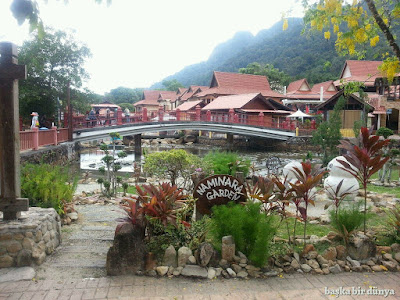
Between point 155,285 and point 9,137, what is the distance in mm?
2026

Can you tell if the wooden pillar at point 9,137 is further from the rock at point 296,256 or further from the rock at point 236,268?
the rock at point 296,256

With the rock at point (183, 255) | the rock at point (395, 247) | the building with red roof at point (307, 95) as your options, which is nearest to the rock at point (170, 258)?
the rock at point (183, 255)

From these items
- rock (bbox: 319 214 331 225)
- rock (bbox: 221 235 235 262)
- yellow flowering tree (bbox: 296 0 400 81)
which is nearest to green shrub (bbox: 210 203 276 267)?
rock (bbox: 221 235 235 262)

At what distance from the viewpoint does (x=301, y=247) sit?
3.87 meters

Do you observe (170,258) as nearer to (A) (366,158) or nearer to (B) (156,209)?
(B) (156,209)

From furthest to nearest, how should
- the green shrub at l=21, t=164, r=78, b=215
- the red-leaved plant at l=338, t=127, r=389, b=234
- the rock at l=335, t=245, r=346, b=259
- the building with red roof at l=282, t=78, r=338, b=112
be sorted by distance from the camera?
the building with red roof at l=282, t=78, r=338, b=112
the green shrub at l=21, t=164, r=78, b=215
the red-leaved plant at l=338, t=127, r=389, b=234
the rock at l=335, t=245, r=346, b=259

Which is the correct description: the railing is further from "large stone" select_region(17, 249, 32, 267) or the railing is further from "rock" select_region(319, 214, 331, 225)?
"rock" select_region(319, 214, 331, 225)

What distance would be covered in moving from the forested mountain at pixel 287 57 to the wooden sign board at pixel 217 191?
92.0ft

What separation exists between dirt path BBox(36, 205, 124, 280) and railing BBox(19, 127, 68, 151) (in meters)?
6.76

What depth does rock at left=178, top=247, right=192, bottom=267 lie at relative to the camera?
3344mm

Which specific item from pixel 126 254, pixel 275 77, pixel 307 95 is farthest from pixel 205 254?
pixel 275 77

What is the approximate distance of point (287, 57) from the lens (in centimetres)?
5800

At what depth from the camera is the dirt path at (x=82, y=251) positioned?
3.23 meters

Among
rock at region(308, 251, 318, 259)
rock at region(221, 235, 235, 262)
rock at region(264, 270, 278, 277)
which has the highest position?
rock at region(221, 235, 235, 262)
